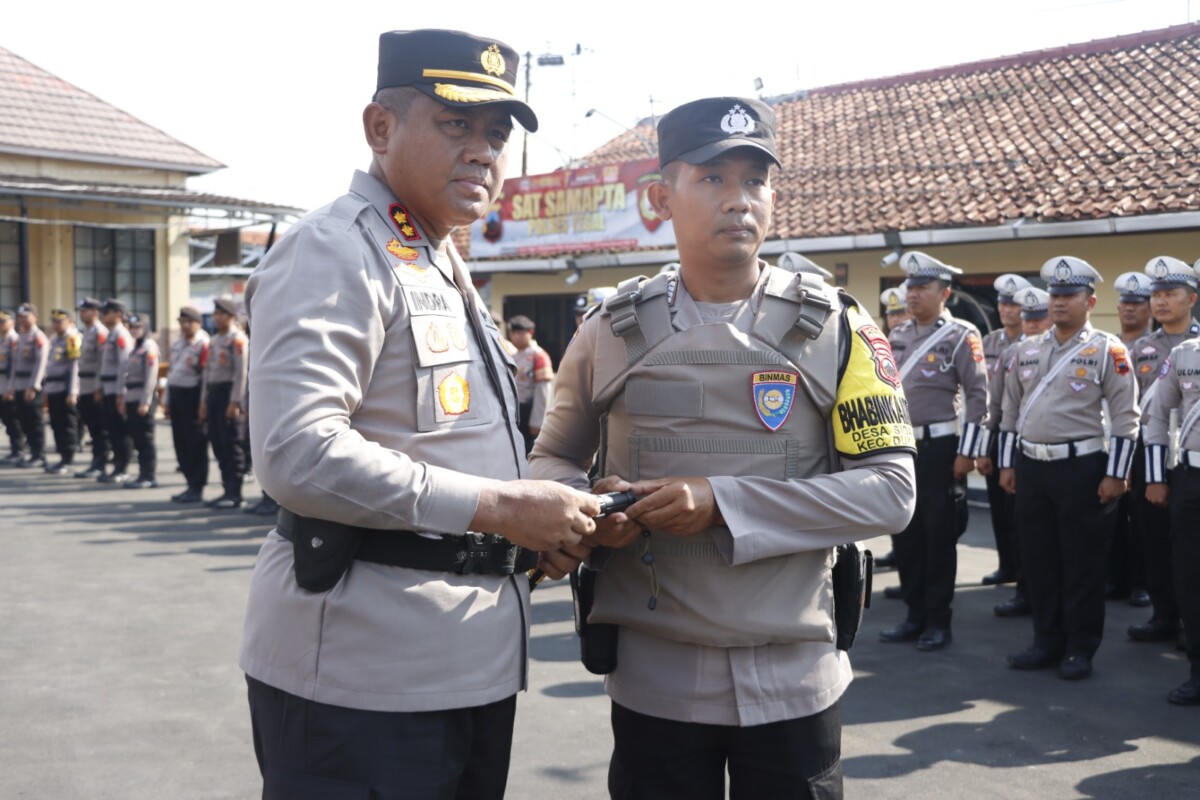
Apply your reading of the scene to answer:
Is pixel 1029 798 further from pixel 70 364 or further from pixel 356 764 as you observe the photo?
pixel 70 364

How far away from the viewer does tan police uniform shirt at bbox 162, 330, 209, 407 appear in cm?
1148

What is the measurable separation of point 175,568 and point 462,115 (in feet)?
22.2

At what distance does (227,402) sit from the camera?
1106cm

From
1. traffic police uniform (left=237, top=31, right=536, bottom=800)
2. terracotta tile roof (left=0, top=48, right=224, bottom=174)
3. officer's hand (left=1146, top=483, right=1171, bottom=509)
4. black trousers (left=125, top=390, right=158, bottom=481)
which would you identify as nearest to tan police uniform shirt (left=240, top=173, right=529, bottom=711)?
traffic police uniform (left=237, top=31, right=536, bottom=800)

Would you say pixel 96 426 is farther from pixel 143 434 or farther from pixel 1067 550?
pixel 1067 550

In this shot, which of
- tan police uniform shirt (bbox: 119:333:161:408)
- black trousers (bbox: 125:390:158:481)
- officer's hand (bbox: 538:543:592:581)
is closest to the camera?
officer's hand (bbox: 538:543:592:581)

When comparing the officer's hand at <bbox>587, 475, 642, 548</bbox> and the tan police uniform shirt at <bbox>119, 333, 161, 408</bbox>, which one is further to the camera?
the tan police uniform shirt at <bbox>119, 333, 161, 408</bbox>

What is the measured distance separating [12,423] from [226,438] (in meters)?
6.50

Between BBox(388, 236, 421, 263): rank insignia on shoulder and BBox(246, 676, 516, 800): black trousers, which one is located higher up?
BBox(388, 236, 421, 263): rank insignia on shoulder

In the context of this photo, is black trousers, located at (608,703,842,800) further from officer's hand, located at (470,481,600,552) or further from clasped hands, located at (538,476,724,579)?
officer's hand, located at (470,481,600,552)

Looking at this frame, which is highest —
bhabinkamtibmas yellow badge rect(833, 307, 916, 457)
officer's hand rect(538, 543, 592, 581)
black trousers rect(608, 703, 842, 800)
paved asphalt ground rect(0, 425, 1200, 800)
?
bhabinkamtibmas yellow badge rect(833, 307, 916, 457)

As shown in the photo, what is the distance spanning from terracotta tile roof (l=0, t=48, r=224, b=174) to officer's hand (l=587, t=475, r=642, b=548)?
22704 mm

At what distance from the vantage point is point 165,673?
529 cm

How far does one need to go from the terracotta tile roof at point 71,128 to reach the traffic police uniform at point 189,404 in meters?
12.5
